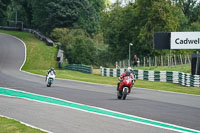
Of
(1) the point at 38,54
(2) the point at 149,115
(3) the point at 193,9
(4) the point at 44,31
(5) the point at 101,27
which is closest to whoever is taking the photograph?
(2) the point at 149,115

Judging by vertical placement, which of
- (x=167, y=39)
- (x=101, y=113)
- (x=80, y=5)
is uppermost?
(x=80, y=5)

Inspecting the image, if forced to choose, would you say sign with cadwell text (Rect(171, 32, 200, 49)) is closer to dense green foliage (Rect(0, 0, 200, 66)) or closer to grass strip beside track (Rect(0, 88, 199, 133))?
dense green foliage (Rect(0, 0, 200, 66))

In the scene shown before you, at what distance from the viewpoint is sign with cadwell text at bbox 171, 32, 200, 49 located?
39.2 metres

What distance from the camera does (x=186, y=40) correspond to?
1570 inches

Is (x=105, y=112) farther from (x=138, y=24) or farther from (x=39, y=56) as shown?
(x=138, y=24)

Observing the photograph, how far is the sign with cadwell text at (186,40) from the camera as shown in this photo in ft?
129

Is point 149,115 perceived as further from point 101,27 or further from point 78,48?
point 101,27

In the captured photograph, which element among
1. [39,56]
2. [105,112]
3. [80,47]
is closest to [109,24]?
[80,47]

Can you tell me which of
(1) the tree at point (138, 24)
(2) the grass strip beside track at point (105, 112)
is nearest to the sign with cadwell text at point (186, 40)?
(1) the tree at point (138, 24)

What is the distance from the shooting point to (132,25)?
6675cm

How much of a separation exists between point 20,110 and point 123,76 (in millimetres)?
5542

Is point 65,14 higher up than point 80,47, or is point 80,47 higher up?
point 65,14

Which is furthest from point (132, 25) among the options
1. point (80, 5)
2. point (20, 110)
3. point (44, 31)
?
point (20, 110)

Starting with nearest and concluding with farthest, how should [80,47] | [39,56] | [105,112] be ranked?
[105,112] < [39,56] < [80,47]
